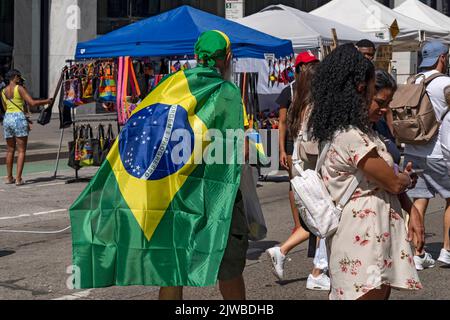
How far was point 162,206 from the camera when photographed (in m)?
4.29

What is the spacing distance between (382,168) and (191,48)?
748 centimetres

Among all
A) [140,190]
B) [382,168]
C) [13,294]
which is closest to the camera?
[382,168]

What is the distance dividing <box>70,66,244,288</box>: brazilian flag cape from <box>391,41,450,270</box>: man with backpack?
3.04 m

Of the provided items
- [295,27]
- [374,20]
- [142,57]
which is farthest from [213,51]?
[374,20]

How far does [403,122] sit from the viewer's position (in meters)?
7.09

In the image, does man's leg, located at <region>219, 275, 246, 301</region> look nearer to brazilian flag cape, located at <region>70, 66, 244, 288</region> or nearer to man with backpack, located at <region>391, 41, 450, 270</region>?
brazilian flag cape, located at <region>70, 66, 244, 288</region>

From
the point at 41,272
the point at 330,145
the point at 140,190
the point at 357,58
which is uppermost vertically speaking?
the point at 357,58

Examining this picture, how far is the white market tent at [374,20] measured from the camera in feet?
62.0

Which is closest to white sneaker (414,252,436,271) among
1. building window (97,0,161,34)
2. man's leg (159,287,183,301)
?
man's leg (159,287,183,301)

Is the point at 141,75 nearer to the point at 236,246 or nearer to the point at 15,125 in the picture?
the point at 15,125

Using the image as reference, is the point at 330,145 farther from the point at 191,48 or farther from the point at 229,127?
the point at 191,48

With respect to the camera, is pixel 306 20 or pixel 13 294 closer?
pixel 13 294

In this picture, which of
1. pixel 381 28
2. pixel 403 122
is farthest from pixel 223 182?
pixel 381 28

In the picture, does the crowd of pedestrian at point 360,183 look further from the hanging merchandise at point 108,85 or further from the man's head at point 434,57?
the hanging merchandise at point 108,85
